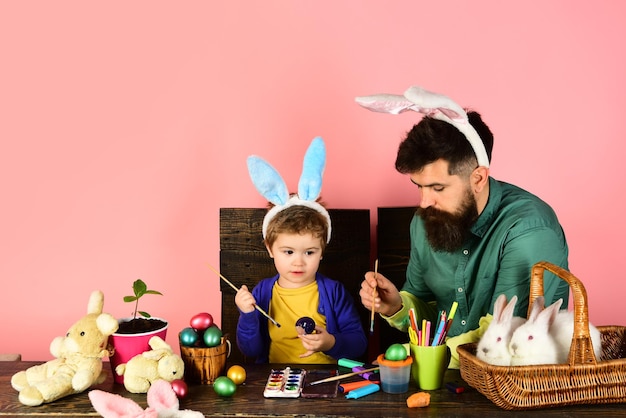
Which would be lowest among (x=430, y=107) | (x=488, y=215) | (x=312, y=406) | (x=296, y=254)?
(x=312, y=406)

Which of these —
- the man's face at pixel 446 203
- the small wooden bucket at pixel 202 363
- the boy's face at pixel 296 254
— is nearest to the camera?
the small wooden bucket at pixel 202 363

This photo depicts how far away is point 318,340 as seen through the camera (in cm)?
191

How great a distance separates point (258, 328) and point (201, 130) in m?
0.71

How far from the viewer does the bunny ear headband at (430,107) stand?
1.72 m

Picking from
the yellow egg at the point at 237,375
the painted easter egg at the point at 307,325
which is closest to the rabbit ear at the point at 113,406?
the yellow egg at the point at 237,375

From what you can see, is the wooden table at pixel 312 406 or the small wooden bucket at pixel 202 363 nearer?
the wooden table at pixel 312 406

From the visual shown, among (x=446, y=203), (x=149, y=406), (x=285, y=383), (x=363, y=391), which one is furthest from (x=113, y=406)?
(x=446, y=203)

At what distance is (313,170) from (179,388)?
728mm

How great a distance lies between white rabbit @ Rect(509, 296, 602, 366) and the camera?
1.45 metres

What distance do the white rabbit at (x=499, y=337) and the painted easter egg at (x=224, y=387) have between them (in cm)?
50

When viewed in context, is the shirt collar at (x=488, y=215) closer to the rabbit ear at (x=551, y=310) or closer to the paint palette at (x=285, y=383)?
the rabbit ear at (x=551, y=310)

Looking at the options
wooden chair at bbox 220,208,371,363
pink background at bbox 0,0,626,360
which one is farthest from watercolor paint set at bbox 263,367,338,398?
pink background at bbox 0,0,626,360

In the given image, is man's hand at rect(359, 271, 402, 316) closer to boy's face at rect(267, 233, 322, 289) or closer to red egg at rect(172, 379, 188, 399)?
boy's face at rect(267, 233, 322, 289)

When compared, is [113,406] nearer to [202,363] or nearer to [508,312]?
[202,363]
